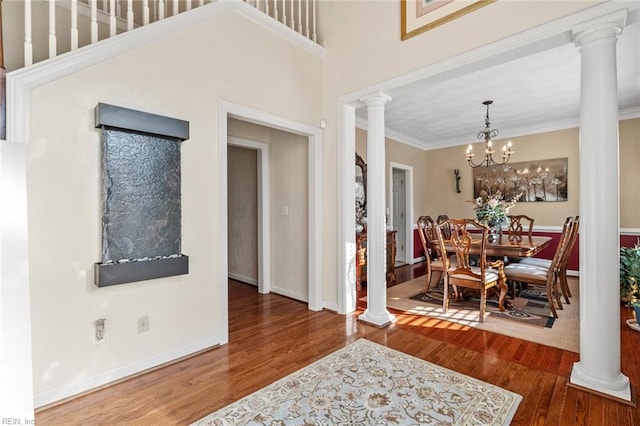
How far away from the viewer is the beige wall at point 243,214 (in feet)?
15.3

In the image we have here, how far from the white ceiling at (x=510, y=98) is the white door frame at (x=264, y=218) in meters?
1.74

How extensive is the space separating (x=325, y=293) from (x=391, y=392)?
172 cm

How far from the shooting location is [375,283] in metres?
3.28

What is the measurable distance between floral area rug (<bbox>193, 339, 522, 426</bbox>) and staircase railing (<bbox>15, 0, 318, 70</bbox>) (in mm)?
2496

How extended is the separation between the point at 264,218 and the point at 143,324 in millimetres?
2161

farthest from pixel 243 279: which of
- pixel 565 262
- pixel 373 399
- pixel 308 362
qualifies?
pixel 565 262

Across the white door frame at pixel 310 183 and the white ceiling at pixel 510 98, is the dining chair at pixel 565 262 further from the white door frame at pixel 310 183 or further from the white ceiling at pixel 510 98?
the white door frame at pixel 310 183

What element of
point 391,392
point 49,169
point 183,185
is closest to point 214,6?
Result: point 183,185

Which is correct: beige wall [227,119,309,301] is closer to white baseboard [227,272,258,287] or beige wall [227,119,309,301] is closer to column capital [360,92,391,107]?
white baseboard [227,272,258,287]

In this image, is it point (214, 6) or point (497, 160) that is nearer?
point (214, 6)

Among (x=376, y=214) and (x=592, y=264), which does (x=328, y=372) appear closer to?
(x=376, y=214)

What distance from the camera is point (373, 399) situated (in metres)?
1.97

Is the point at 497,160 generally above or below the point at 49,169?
above

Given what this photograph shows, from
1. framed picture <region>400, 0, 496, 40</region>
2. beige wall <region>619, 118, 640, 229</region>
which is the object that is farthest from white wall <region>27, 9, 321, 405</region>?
beige wall <region>619, 118, 640, 229</region>
